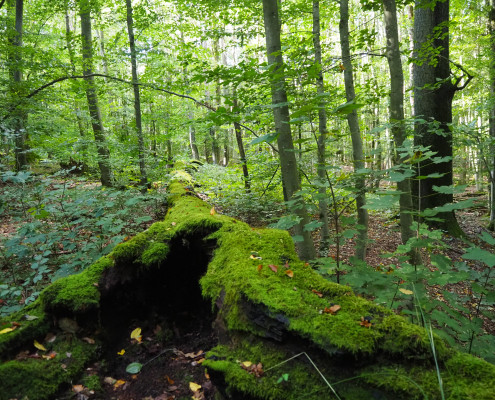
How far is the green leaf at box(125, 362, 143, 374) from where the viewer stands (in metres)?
2.41

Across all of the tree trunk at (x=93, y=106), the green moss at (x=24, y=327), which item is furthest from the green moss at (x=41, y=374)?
the tree trunk at (x=93, y=106)

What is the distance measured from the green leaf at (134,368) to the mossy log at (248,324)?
1.01 ft

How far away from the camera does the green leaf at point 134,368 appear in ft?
7.91

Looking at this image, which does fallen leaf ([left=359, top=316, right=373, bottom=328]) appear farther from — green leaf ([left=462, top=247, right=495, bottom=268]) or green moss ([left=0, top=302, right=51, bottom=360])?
green moss ([left=0, top=302, right=51, bottom=360])

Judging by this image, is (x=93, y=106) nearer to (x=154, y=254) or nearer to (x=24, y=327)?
(x=154, y=254)

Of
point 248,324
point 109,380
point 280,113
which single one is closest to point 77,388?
point 109,380

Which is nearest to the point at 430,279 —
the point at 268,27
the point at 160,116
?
the point at 268,27

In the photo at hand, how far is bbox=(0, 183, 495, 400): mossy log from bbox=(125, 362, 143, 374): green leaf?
31cm

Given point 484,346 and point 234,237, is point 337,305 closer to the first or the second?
point 234,237

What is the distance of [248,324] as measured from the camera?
6.46 ft

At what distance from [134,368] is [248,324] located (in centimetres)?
128

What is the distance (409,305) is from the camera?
2.67 meters

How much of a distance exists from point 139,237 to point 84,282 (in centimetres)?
71

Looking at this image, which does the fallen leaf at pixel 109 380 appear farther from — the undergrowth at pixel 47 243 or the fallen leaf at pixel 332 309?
the fallen leaf at pixel 332 309
